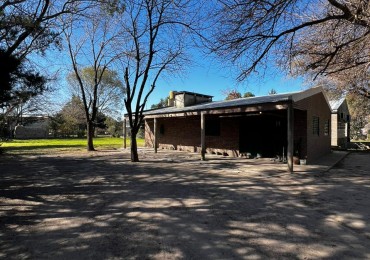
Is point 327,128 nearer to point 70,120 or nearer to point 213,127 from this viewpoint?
point 213,127

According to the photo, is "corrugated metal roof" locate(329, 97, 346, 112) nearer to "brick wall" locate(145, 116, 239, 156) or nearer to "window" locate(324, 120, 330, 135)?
"window" locate(324, 120, 330, 135)

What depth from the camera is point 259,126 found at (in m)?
12.8

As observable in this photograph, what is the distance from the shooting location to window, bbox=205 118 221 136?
579 inches

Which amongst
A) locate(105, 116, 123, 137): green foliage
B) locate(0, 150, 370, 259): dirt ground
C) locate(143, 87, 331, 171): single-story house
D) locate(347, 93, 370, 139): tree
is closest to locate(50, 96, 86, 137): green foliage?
locate(105, 116, 123, 137): green foliage

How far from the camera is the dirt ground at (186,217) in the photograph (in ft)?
10.8

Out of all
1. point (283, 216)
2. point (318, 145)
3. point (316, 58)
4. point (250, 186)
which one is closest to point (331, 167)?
point (318, 145)

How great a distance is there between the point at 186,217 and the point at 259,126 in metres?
9.31

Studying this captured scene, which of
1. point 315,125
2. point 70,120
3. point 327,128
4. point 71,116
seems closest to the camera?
point 315,125

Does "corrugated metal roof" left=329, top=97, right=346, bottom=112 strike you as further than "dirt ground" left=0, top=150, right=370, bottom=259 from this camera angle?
Yes

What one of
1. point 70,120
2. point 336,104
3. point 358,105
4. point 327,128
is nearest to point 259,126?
point 327,128

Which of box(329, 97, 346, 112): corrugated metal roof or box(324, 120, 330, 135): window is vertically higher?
box(329, 97, 346, 112): corrugated metal roof

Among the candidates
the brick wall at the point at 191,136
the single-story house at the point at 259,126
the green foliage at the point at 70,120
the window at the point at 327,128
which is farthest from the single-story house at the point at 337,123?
the green foliage at the point at 70,120

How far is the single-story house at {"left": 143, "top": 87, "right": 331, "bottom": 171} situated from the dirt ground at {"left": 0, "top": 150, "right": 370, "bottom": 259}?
2.87 metres

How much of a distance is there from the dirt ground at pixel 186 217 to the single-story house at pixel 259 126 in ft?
9.42
